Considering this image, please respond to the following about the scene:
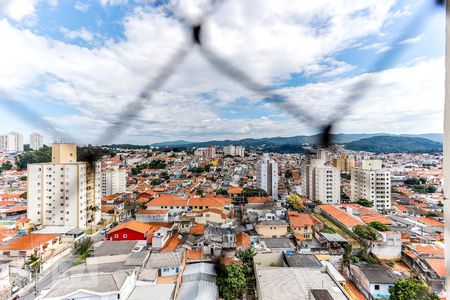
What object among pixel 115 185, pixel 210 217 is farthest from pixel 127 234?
pixel 115 185

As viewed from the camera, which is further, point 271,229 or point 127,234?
point 271,229

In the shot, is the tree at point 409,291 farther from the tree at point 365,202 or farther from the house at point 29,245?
the house at point 29,245

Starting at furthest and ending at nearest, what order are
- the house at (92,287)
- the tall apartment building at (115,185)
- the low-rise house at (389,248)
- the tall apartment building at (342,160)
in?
the tall apartment building at (115,185), the low-rise house at (389,248), the house at (92,287), the tall apartment building at (342,160)

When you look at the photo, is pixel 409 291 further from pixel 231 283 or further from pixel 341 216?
pixel 341 216

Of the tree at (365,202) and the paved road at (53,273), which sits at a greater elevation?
the tree at (365,202)

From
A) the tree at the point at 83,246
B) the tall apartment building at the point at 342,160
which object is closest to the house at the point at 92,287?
the tree at the point at 83,246

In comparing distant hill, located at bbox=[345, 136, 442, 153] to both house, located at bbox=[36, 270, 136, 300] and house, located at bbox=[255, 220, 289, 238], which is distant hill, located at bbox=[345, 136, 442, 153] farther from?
house, located at bbox=[255, 220, 289, 238]

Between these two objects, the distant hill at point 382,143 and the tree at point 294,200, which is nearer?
the distant hill at point 382,143
